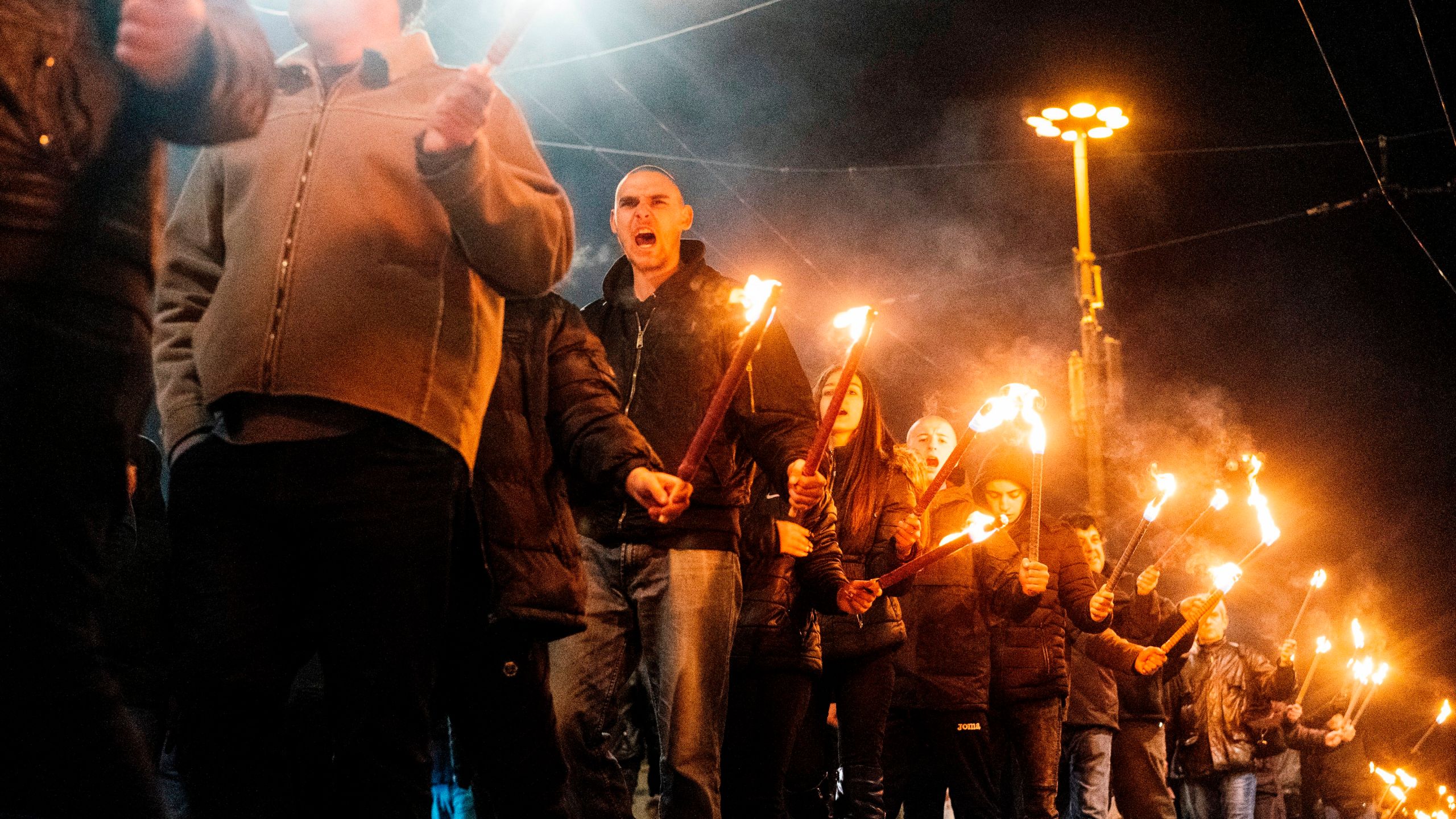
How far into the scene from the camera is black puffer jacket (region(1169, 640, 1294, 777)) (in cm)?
1184

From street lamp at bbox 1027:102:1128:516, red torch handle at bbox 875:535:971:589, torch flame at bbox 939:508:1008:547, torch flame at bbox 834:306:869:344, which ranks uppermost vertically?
street lamp at bbox 1027:102:1128:516

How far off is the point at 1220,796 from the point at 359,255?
11292mm

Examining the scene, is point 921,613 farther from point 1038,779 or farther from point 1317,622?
point 1317,622

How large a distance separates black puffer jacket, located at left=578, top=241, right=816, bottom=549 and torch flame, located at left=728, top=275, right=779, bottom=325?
0.08 m

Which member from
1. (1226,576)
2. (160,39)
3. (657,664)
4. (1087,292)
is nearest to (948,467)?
(657,664)

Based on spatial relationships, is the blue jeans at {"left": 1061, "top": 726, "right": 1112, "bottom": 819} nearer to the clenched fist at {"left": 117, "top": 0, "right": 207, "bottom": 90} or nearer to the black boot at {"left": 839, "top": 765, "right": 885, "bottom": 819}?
the black boot at {"left": 839, "top": 765, "right": 885, "bottom": 819}

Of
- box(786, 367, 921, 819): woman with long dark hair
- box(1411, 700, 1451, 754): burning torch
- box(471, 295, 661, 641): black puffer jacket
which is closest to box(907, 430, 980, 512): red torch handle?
Answer: box(786, 367, 921, 819): woman with long dark hair

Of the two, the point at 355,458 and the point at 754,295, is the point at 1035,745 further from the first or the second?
the point at 355,458

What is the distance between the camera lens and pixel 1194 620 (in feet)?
32.7

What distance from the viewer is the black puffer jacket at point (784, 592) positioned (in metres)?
5.48

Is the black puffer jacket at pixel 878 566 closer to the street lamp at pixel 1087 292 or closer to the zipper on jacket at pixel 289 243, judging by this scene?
the zipper on jacket at pixel 289 243

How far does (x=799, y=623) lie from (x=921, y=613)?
2.18 meters

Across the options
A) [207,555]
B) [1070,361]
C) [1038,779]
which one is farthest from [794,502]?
[1070,361]

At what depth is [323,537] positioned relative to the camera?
2623mm
